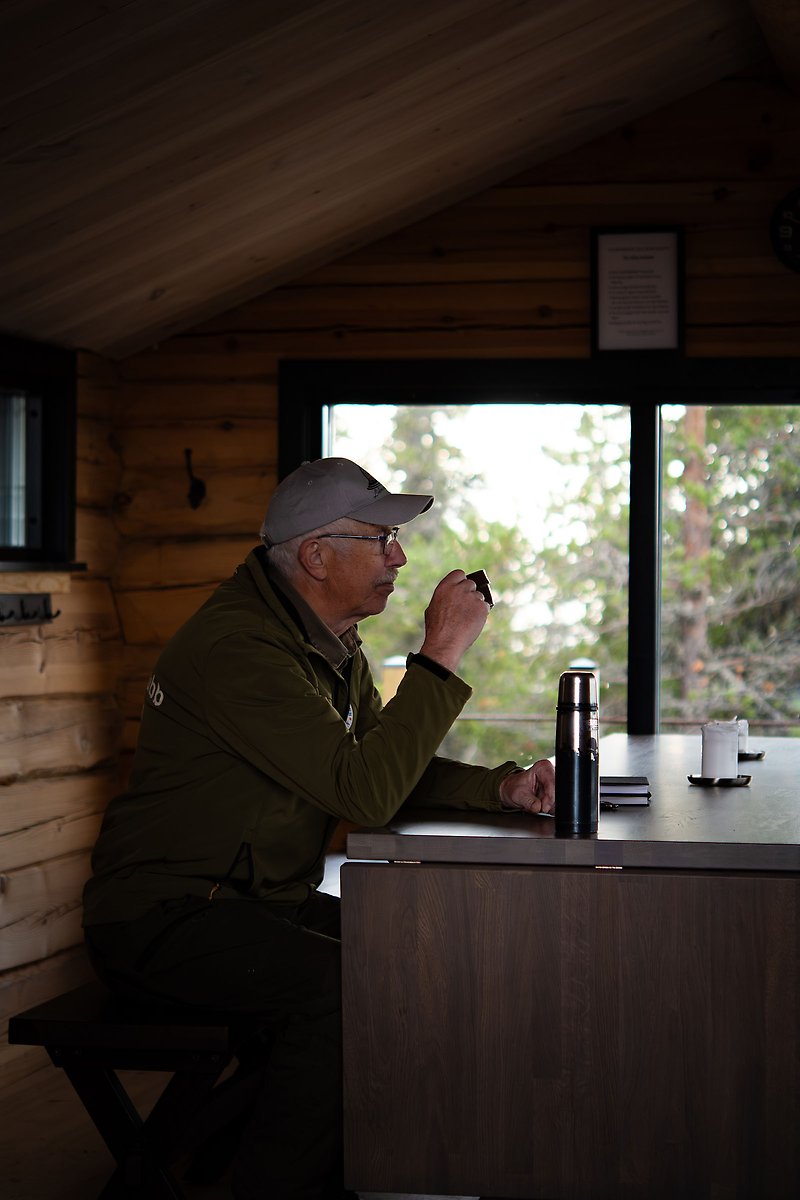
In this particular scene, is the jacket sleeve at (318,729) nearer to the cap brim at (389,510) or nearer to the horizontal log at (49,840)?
the cap brim at (389,510)

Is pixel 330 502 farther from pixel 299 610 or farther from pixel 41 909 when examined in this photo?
pixel 41 909

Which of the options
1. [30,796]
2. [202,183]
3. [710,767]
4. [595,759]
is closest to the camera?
[595,759]

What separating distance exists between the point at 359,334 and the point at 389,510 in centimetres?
194

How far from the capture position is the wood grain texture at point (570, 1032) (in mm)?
1729

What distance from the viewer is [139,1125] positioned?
80.0 inches

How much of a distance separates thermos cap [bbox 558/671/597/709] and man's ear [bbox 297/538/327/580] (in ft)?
1.87

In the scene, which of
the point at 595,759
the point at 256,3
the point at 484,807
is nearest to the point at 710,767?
the point at 484,807

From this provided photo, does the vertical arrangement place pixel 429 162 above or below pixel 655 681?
above

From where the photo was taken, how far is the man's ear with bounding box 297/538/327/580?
7.50ft

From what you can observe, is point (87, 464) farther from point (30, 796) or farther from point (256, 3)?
point (256, 3)

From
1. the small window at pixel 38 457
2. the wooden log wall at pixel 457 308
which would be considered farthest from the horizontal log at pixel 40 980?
the small window at pixel 38 457

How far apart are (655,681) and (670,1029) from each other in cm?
236

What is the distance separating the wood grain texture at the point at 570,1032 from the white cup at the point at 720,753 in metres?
0.77

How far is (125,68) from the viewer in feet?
7.37
